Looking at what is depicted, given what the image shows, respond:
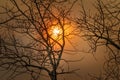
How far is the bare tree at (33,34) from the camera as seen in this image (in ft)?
10.7

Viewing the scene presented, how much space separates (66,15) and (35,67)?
54cm

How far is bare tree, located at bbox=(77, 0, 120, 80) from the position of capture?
331 cm

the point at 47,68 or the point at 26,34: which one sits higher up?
the point at 26,34

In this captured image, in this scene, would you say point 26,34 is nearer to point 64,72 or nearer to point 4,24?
point 4,24

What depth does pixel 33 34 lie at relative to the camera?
3.31m

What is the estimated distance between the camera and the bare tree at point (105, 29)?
331 centimetres

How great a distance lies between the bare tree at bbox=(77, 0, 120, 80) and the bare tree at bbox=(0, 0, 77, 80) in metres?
0.19

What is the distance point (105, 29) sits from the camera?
3.33 metres

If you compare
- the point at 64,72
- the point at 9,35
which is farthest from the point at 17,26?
the point at 64,72

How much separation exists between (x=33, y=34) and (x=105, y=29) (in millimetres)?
652

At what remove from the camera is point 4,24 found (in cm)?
332

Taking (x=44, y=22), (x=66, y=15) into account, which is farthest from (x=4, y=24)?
(x=66, y=15)

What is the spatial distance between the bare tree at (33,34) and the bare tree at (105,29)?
193 mm

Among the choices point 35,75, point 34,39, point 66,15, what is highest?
point 66,15
